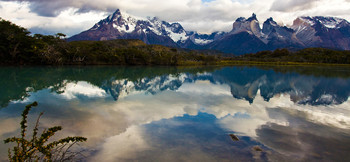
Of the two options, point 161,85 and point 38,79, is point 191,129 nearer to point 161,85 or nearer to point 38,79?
point 161,85

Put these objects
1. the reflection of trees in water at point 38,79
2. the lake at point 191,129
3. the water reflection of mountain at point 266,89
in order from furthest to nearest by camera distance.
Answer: the water reflection of mountain at point 266,89 → the reflection of trees in water at point 38,79 → the lake at point 191,129

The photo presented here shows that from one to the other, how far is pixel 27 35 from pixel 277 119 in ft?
299

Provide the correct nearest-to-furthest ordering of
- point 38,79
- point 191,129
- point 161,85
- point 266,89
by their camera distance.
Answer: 1. point 191,129
2. point 266,89
3. point 161,85
4. point 38,79

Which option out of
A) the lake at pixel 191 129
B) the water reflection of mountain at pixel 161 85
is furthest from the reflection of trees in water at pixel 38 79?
the lake at pixel 191 129

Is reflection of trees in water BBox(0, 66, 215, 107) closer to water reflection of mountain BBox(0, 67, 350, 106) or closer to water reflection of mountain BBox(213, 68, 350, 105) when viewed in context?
water reflection of mountain BBox(0, 67, 350, 106)

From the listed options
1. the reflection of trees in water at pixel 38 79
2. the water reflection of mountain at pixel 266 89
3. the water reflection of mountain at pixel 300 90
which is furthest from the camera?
the water reflection of mountain at pixel 266 89

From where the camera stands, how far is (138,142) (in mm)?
10766

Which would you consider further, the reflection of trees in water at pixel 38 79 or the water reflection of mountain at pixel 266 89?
the water reflection of mountain at pixel 266 89

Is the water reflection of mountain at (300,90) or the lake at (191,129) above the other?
the lake at (191,129)

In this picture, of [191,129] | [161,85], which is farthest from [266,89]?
[191,129]

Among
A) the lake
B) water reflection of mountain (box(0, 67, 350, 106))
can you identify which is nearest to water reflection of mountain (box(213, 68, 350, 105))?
water reflection of mountain (box(0, 67, 350, 106))

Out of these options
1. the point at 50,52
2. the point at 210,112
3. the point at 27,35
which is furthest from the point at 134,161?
the point at 27,35

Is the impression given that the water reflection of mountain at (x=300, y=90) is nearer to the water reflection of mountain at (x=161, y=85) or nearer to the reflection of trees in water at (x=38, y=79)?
the water reflection of mountain at (x=161, y=85)

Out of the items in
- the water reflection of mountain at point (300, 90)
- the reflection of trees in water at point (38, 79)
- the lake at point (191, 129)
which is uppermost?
the reflection of trees in water at point (38, 79)
